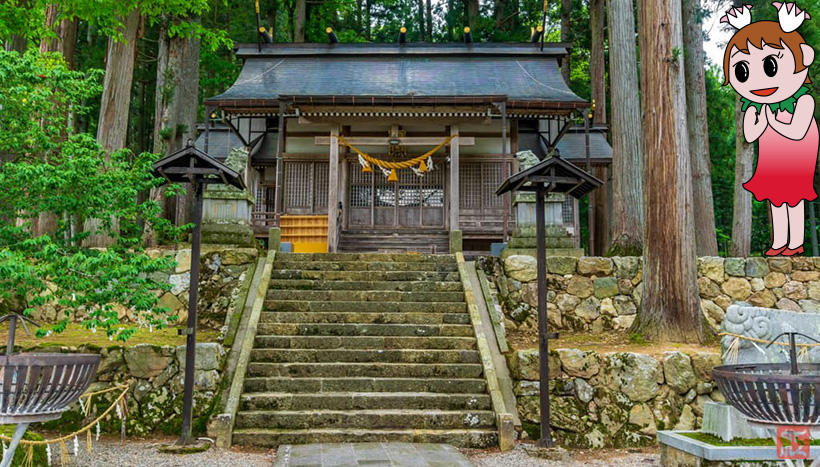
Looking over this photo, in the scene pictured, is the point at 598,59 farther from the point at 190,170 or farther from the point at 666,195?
the point at 190,170

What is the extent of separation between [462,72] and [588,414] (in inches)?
439

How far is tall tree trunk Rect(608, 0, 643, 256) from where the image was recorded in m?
10.8

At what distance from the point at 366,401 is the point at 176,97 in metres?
11.5

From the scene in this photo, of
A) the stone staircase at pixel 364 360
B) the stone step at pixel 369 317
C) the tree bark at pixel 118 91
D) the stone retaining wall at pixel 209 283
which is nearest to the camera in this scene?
the stone staircase at pixel 364 360

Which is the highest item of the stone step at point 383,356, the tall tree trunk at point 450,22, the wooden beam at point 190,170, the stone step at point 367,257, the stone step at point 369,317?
the tall tree trunk at point 450,22

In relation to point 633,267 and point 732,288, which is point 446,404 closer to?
point 633,267

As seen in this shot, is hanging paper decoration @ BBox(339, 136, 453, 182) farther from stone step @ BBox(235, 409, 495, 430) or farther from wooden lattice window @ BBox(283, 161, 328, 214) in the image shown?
stone step @ BBox(235, 409, 495, 430)

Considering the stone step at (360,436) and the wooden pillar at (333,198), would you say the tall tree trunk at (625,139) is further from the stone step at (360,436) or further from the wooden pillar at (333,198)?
the stone step at (360,436)

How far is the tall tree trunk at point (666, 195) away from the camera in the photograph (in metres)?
7.29

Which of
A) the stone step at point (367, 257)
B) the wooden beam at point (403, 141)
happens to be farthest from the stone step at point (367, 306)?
the wooden beam at point (403, 141)

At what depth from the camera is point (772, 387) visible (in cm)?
228

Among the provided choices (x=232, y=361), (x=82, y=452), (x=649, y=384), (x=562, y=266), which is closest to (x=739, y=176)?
(x=562, y=266)

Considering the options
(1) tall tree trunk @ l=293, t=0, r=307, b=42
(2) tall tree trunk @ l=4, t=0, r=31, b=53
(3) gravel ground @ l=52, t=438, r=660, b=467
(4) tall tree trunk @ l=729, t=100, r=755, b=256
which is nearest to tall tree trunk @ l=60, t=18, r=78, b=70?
(2) tall tree trunk @ l=4, t=0, r=31, b=53

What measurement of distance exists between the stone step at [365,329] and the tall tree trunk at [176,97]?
8.14 metres
